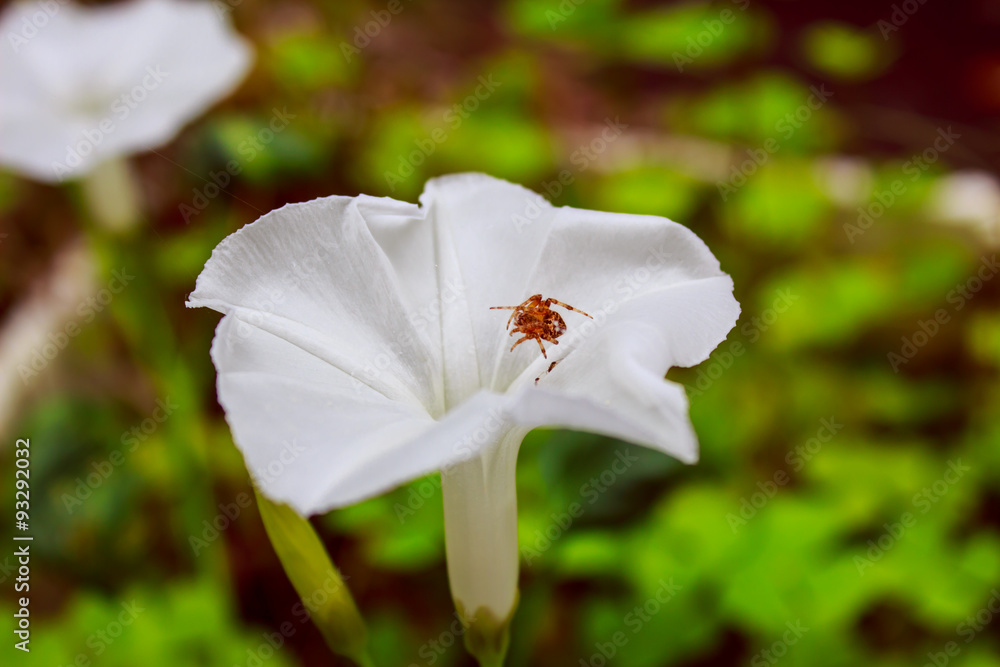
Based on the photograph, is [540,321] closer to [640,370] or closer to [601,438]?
[640,370]

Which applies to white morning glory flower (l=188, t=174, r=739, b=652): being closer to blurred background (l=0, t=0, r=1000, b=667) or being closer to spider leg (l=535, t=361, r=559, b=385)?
spider leg (l=535, t=361, r=559, b=385)

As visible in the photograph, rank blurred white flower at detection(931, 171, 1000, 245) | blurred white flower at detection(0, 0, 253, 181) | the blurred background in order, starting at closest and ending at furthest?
the blurred background < blurred white flower at detection(0, 0, 253, 181) < blurred white flower at detection(931, 171, 1000, 245)

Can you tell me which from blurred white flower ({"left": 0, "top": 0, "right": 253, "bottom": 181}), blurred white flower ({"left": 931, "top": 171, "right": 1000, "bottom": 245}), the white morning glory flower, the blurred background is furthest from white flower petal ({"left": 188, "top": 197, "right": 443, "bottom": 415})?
blurred white flower ({"left": 931, "top": 171, "right": 1000, "bottom": 245})

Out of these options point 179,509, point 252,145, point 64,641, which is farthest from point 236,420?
point 252,145

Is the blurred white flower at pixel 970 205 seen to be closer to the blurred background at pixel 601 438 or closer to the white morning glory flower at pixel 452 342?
the blurred background at pixel 601 438

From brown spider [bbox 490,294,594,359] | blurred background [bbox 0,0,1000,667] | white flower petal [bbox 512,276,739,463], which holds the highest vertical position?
white flower petal [bbox 512,276,739,463]

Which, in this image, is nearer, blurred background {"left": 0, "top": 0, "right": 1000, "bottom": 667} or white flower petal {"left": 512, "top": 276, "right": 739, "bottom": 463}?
white flower petal {"left": 512, "top": 276, "right": 739, "bottom": 463}

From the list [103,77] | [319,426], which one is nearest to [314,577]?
[319,426]
